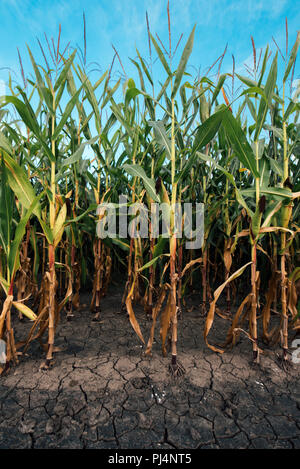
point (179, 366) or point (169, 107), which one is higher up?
→ point (169, 107)

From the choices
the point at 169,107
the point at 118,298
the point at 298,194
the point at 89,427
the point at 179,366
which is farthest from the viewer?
the point at 118,298

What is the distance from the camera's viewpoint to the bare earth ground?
100cm

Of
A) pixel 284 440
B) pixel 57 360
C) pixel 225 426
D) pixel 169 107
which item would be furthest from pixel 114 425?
pixel 169 107

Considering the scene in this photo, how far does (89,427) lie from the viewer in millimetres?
1041

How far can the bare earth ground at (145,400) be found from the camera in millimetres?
998

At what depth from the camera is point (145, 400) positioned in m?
1.18

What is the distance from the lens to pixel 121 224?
204cm

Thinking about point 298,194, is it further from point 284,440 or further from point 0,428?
point 0,428

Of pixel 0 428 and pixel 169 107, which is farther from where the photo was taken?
pixel 169 107
